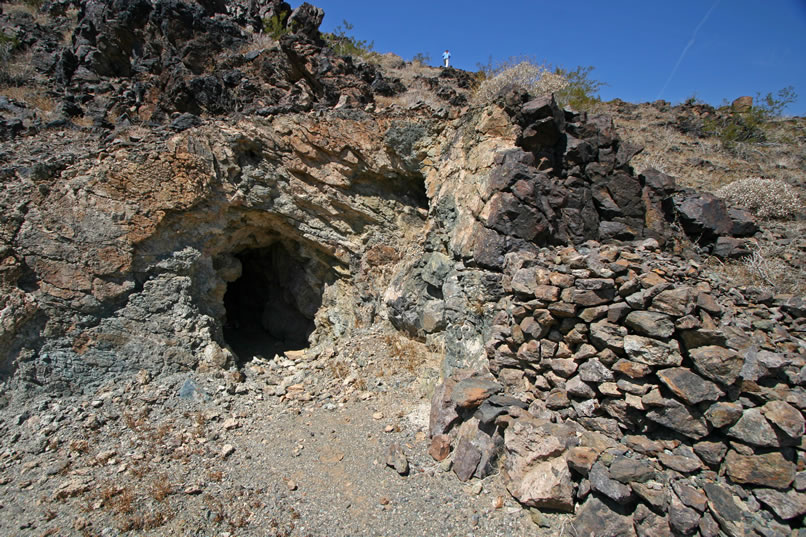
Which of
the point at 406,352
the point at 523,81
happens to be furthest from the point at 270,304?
the point at 523,81

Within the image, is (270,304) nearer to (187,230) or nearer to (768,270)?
(187,230)

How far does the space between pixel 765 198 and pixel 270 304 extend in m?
11.2

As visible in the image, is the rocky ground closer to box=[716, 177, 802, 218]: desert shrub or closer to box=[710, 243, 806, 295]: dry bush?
box=[710, 243, 806, 295]: dry bush

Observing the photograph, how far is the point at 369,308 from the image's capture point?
786 cm

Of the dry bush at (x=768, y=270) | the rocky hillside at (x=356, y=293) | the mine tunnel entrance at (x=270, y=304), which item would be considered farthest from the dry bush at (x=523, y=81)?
the mine tunnel entrance at (x=270, y=304)

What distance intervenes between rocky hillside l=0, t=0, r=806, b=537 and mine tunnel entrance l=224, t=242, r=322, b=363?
100mm

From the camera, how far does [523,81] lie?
9.18 metres

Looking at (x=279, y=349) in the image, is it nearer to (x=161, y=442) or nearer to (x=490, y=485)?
(x=161, y=442)

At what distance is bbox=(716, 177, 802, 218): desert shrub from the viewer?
21.4ft

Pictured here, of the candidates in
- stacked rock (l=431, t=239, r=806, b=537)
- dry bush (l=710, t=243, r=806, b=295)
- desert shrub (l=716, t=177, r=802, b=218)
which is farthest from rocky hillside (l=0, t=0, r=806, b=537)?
desert shrub (l=716, t=177, r=802, b=218)

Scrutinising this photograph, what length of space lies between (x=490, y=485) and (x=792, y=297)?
4067 millimetres

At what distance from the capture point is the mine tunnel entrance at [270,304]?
9.01 metres

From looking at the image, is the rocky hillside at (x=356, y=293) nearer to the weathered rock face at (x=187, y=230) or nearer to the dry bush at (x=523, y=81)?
the weathered rock face at (x=187, y=230)

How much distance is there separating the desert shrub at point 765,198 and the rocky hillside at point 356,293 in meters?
0.81
